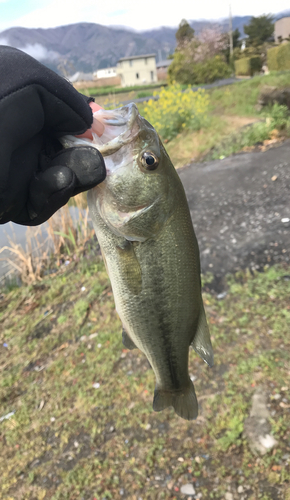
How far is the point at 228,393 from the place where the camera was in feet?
9.50

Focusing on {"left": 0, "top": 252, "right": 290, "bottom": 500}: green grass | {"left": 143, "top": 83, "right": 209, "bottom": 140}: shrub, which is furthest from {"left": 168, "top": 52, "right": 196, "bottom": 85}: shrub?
{"left": 0, "top": 252, "right": 290, "bottom": 500}: green grass

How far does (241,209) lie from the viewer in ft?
18.8

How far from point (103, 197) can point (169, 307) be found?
24.1 inches

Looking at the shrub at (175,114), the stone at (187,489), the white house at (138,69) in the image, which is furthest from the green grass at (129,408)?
the white house at (138,69)

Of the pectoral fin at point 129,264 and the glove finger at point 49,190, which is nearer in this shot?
the glove finger at point 49,190

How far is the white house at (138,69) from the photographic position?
65250mm

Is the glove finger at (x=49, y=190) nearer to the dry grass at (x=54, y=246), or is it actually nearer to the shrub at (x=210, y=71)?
the dry grass at (x=54, y=246)

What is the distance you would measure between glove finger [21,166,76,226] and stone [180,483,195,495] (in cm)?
224

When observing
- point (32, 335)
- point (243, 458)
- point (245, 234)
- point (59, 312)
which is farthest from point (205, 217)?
point (243, 458)

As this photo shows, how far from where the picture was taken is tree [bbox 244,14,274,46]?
3136 centimetres

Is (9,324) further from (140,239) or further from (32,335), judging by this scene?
→ (140,239)

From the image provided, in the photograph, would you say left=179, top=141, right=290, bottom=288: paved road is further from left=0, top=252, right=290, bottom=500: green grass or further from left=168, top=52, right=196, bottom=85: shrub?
left=168, top=52, right=196, bottom=85: shrub

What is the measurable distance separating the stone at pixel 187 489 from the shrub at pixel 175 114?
9511 millimetres

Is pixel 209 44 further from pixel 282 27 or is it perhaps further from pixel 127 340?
pixel 127 340
